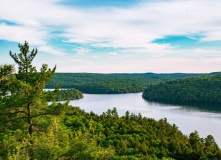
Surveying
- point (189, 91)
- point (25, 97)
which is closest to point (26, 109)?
point (25, 97)

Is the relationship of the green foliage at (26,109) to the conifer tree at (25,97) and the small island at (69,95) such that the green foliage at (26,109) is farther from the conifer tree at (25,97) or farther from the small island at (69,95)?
the small island at (69,95)

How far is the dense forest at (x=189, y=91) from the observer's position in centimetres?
13750

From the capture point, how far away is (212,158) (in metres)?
29.3

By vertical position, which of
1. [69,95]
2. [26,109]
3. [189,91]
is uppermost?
[26,109]

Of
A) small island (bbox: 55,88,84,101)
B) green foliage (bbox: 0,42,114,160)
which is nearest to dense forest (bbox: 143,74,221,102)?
small island (bbox: 55,88,84,101)

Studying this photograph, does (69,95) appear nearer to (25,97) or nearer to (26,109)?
(26,109)

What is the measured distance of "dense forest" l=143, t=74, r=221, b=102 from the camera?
13750 cm

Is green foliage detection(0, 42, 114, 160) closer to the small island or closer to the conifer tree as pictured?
the conifer tree

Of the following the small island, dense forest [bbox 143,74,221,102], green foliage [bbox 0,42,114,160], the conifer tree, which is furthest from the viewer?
the small island

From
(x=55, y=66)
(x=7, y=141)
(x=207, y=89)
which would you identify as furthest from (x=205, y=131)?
(x=207, y=89)

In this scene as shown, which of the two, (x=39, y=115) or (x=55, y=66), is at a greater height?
(x=55, y=66)

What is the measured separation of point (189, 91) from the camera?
151 meters

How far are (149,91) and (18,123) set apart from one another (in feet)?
494

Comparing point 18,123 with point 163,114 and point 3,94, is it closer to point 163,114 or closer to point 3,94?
point 3,94
